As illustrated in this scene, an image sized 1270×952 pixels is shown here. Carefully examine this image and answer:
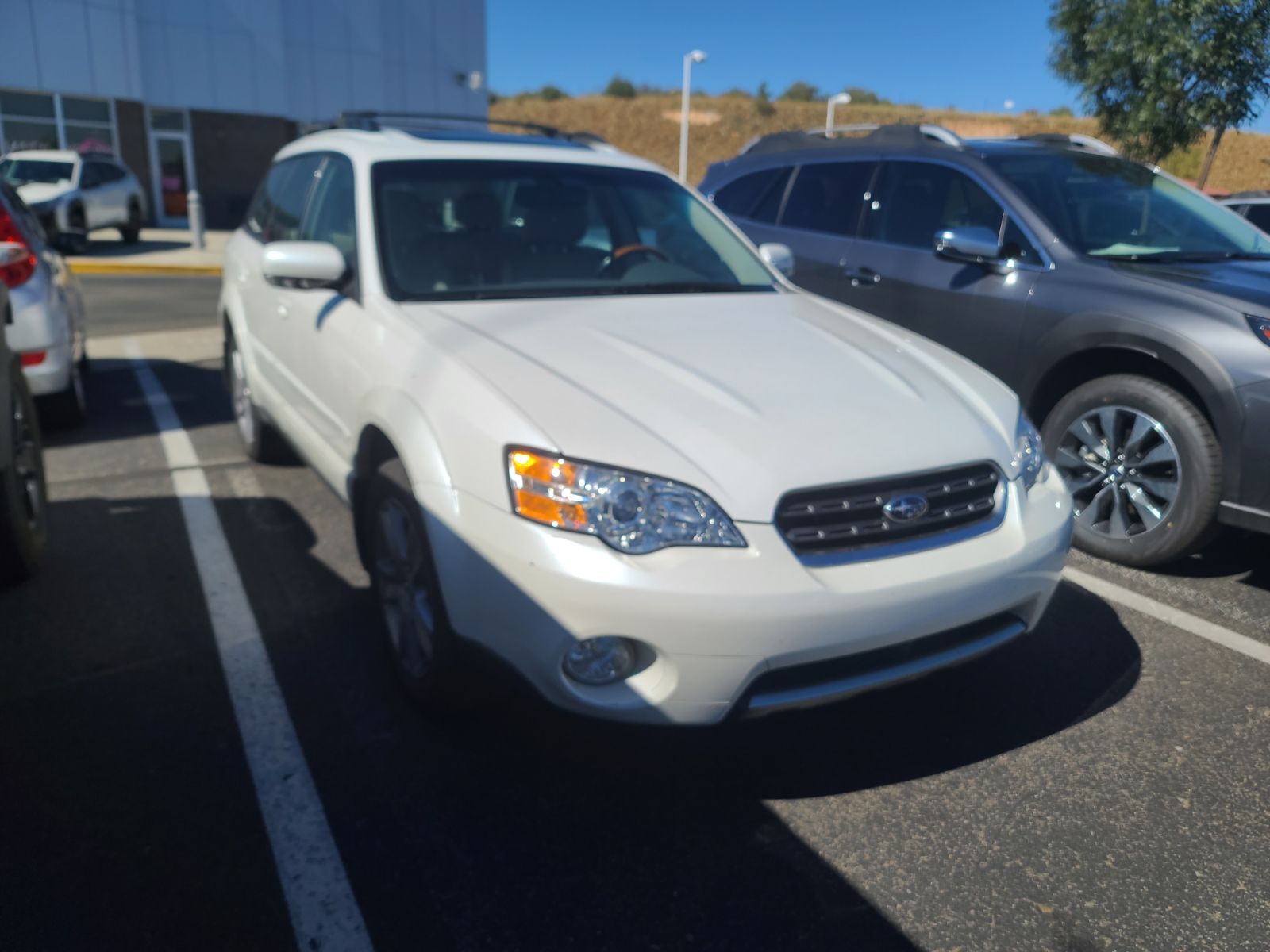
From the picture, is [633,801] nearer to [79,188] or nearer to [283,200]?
[283,200]

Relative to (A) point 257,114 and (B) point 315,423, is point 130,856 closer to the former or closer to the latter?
(B) point 315,423

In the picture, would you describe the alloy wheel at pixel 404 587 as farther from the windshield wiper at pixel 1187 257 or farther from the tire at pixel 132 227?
the tire at pixel 132 227

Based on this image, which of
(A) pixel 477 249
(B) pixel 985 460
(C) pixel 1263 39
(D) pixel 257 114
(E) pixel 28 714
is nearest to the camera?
(B) pixel 985 460

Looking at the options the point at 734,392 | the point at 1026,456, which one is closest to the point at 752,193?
the point at 1026,456

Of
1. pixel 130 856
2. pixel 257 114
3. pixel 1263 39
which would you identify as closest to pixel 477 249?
pixel 130 856

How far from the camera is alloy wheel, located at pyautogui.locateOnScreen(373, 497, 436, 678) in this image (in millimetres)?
2814

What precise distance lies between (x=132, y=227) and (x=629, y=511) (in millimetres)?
21243

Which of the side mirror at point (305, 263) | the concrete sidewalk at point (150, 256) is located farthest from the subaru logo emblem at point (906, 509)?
the concrete sidewalk at point (150, 256)

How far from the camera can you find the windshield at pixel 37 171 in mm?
18234

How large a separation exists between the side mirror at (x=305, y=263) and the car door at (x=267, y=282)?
647 mm

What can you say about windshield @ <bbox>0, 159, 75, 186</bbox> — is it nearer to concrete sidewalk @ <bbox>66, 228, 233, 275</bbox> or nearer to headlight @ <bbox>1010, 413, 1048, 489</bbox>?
concrete sidewalk @ <bbox>66, 228, 233, 275</bbox>

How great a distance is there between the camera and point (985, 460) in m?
2.72

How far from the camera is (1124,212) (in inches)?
195

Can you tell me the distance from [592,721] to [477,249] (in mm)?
1890
